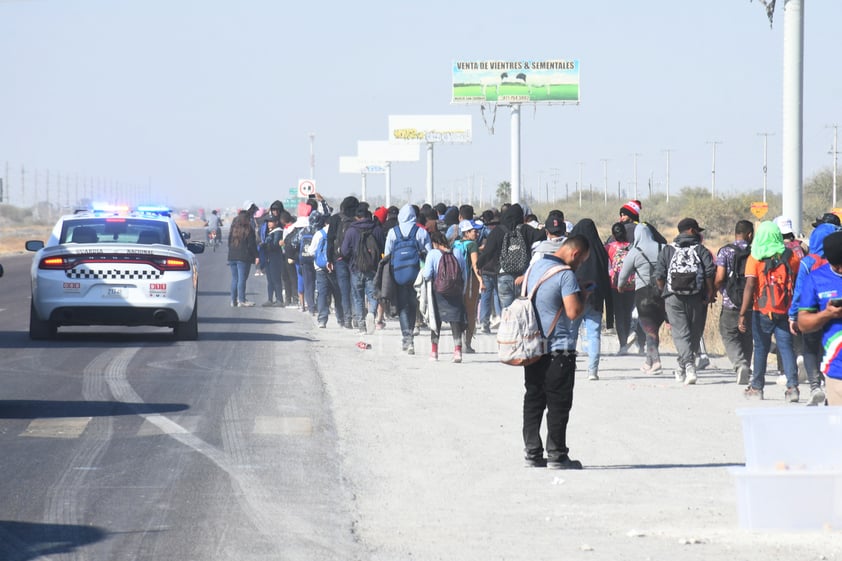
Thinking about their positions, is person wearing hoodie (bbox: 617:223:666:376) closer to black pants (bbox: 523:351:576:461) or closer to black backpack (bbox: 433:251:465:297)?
black backpack (bbox: 433:251:465:297)

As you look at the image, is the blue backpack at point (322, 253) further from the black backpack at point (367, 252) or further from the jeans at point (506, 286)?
the jeans at point (506, 286)

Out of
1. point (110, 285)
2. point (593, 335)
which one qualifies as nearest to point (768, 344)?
point (593, 335)

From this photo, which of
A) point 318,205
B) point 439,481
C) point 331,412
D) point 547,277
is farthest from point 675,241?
point 318,205

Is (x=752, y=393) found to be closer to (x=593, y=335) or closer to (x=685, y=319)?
(x=685, y=319)


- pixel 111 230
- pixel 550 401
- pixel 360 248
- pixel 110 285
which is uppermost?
pixel 111 230

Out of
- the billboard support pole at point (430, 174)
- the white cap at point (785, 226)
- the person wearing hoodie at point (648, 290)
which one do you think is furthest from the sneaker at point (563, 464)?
the billboard support pole at point (430, 174)

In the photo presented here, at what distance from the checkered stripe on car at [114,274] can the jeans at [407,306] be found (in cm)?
301

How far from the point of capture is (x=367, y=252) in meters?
21.3

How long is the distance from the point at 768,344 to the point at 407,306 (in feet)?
18.5

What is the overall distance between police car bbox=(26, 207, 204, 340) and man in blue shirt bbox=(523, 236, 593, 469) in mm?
9209

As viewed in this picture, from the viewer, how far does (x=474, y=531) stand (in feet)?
27.2

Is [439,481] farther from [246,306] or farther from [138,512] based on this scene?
[246,306]

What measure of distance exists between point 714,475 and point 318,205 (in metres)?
18.0

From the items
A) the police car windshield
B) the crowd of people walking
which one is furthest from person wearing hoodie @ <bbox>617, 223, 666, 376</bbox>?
the police car windshield
